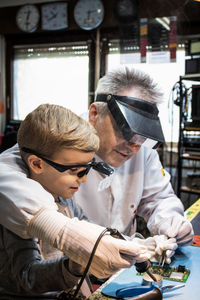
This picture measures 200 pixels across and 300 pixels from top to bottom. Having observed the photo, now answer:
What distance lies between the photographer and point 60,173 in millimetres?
996

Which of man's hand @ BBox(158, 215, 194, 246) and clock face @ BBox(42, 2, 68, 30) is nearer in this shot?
man's hand @ BBox(158, 215, 194, 246)

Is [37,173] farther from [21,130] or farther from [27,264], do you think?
[27,264]

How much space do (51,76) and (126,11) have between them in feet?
5.19

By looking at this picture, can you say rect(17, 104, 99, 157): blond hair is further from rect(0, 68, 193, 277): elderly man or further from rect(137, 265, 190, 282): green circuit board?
rect(137, 265, 190, 282): green circuit board

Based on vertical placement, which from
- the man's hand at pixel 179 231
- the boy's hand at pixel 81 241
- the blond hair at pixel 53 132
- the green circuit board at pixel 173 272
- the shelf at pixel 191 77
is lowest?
the green circuit board at pixel 173 272

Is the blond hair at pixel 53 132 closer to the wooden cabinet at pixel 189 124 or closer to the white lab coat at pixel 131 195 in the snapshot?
the white lab coat at pixel 131 195

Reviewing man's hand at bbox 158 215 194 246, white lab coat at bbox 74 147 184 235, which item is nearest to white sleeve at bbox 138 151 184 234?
white lab coat at bbox 74 147 184 235

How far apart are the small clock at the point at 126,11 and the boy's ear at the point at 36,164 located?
14.3ft

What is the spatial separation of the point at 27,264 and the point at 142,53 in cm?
441

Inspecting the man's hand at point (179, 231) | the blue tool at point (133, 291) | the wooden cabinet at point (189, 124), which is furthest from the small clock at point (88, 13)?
the blue tool at point (133, 291)

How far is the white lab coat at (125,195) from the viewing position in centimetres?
179

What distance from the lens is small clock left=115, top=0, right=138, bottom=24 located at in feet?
15.9

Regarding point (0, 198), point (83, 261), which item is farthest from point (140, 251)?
point (0, 198)

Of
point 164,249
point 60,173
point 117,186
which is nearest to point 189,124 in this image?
point 117,186
